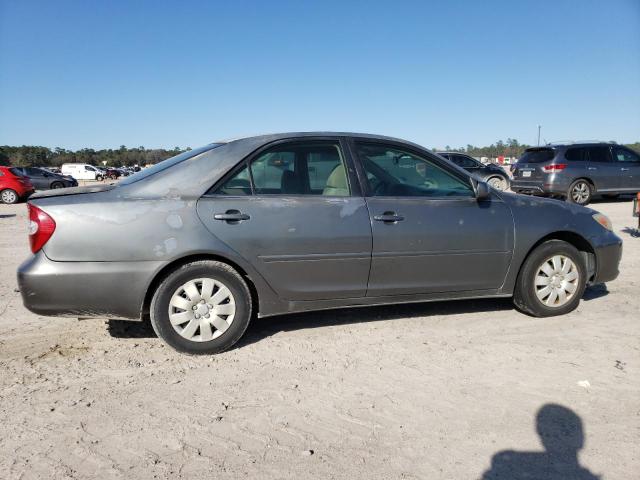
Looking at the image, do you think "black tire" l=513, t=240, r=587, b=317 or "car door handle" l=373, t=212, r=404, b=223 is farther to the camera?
"black tire" l=513, t=240, r=587, b=317

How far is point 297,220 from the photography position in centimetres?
365

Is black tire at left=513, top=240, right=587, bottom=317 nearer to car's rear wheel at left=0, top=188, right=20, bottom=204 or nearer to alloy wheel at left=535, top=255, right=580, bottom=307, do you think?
alloy wheel at left=535, top=255, right=580, bottom=307

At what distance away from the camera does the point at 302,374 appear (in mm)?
3307

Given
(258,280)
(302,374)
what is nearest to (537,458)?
(302,374)

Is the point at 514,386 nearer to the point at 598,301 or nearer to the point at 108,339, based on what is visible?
the point at 598,301

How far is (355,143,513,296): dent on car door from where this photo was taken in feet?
12.7

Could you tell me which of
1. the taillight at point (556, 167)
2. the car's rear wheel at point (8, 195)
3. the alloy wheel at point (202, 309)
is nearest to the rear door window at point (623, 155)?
the taillight at point (556, 167)

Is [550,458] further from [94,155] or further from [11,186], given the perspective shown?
[94,155]

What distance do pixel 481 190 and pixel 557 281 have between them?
1123 millimetres

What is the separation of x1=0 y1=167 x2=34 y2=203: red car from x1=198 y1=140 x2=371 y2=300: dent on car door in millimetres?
16596

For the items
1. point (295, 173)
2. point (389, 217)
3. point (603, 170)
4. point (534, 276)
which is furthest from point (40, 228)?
point (603, 170)

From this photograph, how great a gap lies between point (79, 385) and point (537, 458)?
106 inches

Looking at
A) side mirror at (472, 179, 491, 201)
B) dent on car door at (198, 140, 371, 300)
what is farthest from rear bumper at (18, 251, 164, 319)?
side mirror at (472, 179, 491, 201)

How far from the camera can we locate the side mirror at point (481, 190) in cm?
407
